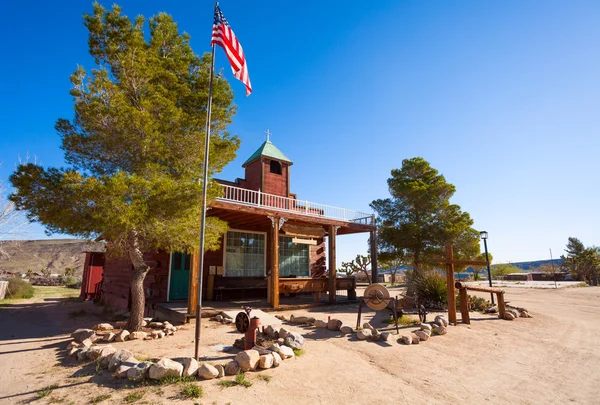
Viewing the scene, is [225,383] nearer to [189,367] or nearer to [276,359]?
[189,367]

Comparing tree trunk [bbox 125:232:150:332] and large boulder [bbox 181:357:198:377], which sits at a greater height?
tree trunk [bbox 125:232:150:332]

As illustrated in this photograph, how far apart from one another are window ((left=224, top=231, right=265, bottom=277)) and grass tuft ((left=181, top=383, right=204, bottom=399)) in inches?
383

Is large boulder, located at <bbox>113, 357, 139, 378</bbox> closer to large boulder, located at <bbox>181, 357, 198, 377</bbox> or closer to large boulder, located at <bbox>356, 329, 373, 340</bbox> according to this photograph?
large boulder, located at <bbox>181, 357, 198, 377</bbox>

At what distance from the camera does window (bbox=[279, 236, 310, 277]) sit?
15.9 m

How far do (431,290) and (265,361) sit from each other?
29.6 feet

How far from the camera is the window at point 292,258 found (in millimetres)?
15938

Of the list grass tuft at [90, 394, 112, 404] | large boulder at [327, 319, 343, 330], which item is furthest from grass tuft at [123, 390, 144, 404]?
large boulder at [327, 319, 343, 330]

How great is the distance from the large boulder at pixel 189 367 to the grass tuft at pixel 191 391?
35cm

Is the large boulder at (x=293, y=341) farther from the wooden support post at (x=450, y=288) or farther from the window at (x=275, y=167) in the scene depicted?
the window at (x=275, y=167)

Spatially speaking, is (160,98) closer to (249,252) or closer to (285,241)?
(249,252)

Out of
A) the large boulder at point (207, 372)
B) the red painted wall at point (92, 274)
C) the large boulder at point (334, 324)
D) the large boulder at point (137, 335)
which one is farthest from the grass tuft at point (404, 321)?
the red painted wall at point (92, 274)

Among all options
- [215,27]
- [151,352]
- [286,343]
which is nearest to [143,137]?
[215,27]

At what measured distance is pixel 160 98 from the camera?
7148mm

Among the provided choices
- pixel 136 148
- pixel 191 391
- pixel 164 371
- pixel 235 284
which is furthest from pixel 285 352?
pixel 235 284
